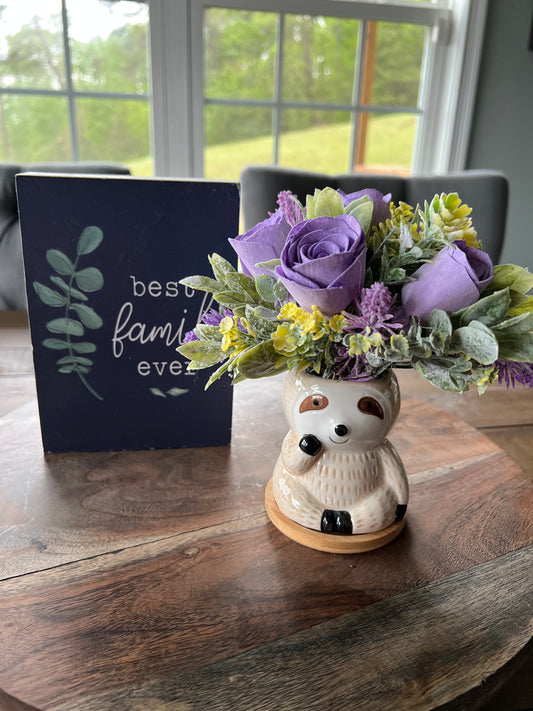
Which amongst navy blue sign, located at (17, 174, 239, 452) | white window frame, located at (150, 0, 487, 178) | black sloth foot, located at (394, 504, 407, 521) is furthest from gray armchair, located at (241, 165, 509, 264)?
black sloth foot, located at (394, 504, 407, 521)

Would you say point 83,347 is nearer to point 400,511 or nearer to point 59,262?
point 59,262

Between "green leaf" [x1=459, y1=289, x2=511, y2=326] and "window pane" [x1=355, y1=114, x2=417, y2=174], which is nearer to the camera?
"green leaf" [x1=459, y1=289, x2=511, y2=326]

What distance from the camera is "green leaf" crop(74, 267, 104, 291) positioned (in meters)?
0.70

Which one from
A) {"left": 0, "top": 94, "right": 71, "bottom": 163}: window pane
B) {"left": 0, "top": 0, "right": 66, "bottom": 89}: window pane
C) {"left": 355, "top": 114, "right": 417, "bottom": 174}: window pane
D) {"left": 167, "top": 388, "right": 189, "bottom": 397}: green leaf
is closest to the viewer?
{"left": 167, "top": 388, "right": 189, "bottom": 397}: green leaf

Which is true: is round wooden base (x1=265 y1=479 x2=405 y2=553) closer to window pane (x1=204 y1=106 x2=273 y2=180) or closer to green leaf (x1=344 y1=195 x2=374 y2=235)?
green leaf (x1=344 y1=195 x2=374 y2=235)

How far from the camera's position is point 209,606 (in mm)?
545

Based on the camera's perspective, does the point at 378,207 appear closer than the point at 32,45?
Yes

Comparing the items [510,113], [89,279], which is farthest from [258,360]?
[510,113]

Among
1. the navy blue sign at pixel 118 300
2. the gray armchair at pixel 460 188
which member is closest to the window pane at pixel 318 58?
the gray armchair at pixel 460 188

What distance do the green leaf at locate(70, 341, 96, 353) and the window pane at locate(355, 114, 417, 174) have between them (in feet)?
6.57

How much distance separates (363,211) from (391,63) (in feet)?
6.86

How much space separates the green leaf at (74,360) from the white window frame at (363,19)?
5.36ft

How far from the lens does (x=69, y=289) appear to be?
71 centimetres

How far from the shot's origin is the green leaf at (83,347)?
74cm
